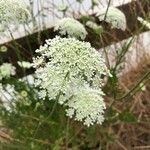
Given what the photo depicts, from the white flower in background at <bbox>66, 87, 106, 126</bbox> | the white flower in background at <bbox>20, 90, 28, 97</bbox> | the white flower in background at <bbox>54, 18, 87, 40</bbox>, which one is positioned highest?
the white flower in background at <bbox>20, 90, 28, 97</bbox>

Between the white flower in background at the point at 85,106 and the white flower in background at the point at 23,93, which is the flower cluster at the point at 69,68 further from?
the white flower in background at the point at 23,93

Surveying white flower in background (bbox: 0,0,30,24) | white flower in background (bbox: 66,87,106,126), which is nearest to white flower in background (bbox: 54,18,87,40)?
white flower in background (bbox: 0,0,30,24)

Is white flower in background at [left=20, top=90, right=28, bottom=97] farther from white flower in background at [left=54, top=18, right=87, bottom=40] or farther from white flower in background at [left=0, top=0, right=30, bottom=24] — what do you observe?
white flower in background at [left=0, top=0, right=30, bottom=24]

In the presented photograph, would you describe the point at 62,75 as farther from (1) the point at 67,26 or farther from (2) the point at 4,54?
(2) the point at 4,54

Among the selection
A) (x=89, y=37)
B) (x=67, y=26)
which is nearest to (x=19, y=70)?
(x=89, y=37)

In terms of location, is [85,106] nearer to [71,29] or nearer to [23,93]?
[71,29]

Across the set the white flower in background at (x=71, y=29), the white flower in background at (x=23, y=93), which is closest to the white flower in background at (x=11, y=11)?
the white flower in background at (x=71, y=29)

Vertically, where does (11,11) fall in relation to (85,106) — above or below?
above

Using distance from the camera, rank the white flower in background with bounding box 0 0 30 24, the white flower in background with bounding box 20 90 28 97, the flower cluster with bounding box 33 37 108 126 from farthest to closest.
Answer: the white flower in background with bounding box 20 90 28 97 < the white flower in background with bounding box 0 0 30 24 < the flower cluster with bounding box 33 37 108 126

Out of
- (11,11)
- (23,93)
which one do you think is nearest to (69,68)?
(11,11)
